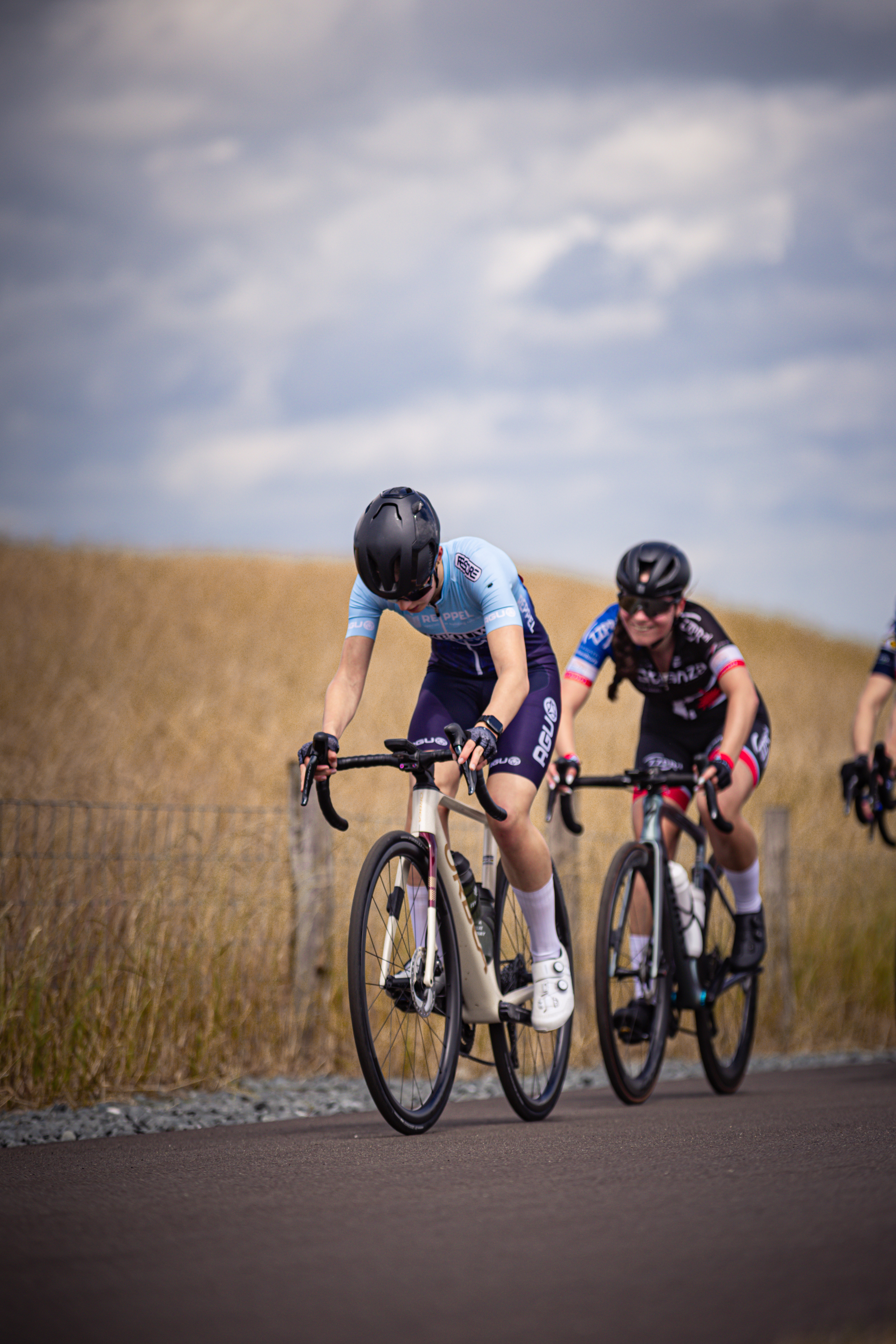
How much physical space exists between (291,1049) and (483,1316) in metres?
5.39

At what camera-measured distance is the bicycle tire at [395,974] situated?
176 inches

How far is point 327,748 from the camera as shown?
4.81 meters

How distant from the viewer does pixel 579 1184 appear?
3693 mm

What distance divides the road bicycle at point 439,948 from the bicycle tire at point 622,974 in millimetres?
247

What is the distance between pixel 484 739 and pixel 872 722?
3.69 meters

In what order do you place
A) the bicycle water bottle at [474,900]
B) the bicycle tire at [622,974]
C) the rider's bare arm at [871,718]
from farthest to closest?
the rider's bare arm at [871,718]
the bicycle tire at [622,974]
the bicycle water bottle at [474,900]

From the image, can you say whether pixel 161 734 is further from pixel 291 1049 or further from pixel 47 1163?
pixel 47 1163

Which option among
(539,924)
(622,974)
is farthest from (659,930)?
(539,924)

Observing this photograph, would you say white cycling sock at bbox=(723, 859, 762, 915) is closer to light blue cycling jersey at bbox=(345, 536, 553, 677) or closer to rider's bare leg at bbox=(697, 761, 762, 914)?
rider's bare leg at bbox=(697, 761, 762, 914)

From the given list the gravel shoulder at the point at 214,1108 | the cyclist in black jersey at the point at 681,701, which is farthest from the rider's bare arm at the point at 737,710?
the gravel shoulder at the point at 214,1108

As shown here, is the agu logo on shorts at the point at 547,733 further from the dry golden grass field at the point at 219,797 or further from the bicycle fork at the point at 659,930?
the dry golden grass field at the point at 219,797

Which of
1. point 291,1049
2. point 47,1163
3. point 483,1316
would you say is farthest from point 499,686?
point 291,1049

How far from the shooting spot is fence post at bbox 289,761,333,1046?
7789 mm

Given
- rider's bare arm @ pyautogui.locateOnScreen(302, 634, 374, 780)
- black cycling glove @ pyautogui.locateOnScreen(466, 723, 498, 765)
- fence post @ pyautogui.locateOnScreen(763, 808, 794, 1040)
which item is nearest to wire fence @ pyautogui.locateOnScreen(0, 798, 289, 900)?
rider's bare arm @ pyautogui.locateOnScreen(302, 634, 374, 780)
